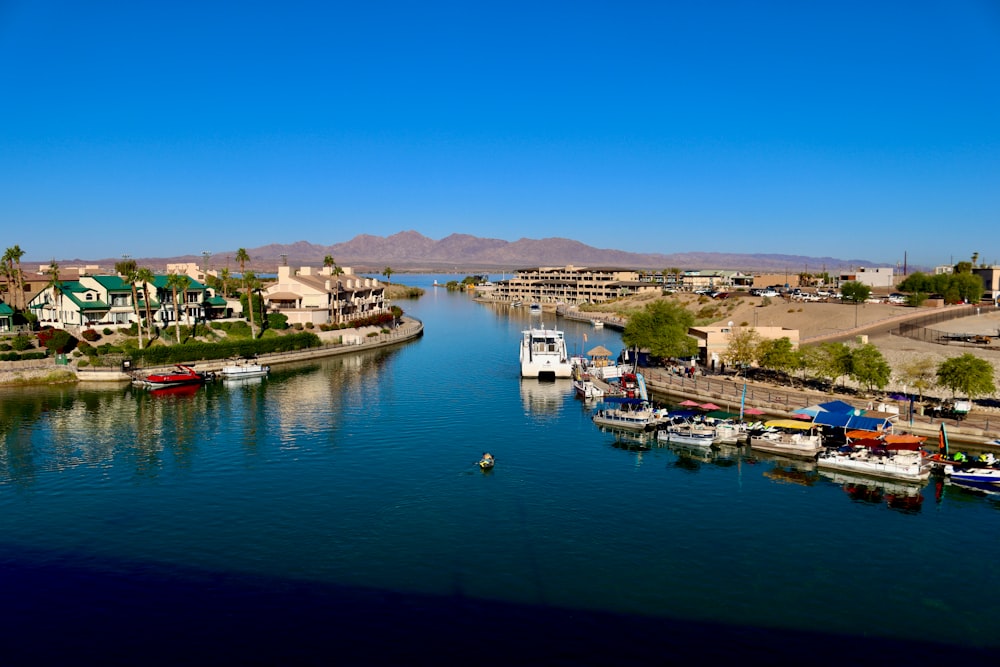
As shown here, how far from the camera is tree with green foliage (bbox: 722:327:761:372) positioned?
71.7 metres

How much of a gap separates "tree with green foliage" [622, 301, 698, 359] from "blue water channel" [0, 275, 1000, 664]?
84.0 feet

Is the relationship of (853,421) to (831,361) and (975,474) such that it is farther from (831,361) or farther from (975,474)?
(831,361)

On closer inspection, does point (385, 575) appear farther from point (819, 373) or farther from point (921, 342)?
point (921, 342)

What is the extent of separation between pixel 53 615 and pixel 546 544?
2131cm

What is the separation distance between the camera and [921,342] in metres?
76.0

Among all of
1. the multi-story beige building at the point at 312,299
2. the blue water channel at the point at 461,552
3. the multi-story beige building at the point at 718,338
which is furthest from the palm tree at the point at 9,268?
the multi-story beige building at the point at 718,338

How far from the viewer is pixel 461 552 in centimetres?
3347

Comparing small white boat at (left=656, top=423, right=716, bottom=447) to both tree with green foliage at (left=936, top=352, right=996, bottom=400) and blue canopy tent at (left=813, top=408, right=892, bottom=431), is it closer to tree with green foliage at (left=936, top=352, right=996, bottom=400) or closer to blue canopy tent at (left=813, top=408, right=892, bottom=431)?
blue canopy tent at (left=813, top=408, right=892, bottom=431)

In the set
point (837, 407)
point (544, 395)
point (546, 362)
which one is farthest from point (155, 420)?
point (837, 407)

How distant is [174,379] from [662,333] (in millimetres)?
55146

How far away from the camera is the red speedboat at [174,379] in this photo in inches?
2950

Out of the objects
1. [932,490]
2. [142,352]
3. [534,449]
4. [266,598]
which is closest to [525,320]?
[142,352]

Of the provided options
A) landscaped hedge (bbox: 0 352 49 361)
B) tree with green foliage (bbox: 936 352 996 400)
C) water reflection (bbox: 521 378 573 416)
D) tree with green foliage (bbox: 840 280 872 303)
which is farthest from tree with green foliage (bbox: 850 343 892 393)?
landscaped hedge (bbox: 0 352 49 361)

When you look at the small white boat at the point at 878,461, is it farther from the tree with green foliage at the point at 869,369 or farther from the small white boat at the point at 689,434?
the tree with green foliage at the point at 869,369
